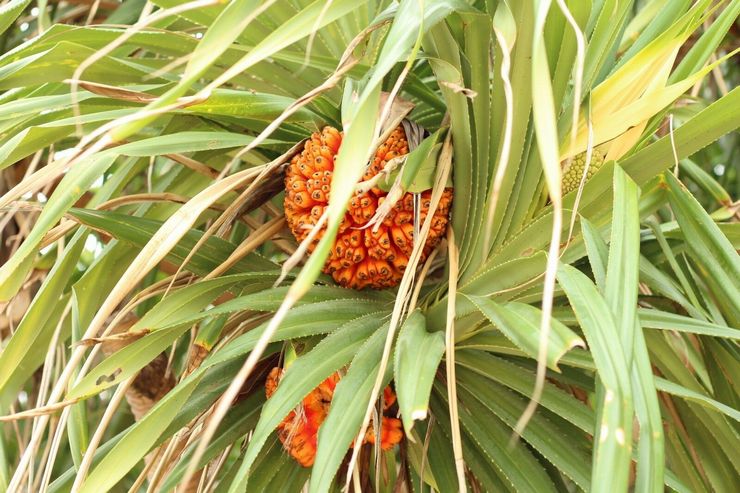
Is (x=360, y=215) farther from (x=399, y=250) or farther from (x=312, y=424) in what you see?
(x=312, y=424)

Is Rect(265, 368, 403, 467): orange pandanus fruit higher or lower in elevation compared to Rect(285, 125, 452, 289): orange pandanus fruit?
lower

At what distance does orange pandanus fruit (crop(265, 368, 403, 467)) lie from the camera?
2.85 ft

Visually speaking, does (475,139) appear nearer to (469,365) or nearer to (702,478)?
(469,365)

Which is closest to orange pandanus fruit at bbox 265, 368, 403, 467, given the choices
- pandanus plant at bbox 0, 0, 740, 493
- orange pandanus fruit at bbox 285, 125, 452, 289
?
pandanus plant at bbox 0, 0, 740, 493

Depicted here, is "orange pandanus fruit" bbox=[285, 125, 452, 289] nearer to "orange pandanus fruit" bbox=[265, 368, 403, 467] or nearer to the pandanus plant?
the pandanus plant

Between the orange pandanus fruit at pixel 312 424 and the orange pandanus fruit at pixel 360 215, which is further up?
the orange pandanus fruit at pixel 360 215

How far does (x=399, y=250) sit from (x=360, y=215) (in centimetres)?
6

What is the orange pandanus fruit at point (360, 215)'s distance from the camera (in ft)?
2.72

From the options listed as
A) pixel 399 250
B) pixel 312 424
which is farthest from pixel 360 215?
pixel 312 424

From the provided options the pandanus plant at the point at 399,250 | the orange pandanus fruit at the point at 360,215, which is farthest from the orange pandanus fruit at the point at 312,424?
the orange pandanus fruit at the point at 360,215

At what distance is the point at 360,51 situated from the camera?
2.56 feet

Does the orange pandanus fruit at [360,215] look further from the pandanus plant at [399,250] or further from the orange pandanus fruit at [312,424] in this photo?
the orange pandanus fruit at [312,424]

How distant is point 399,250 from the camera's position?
85 cm

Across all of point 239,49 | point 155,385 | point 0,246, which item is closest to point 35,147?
point 239,49
